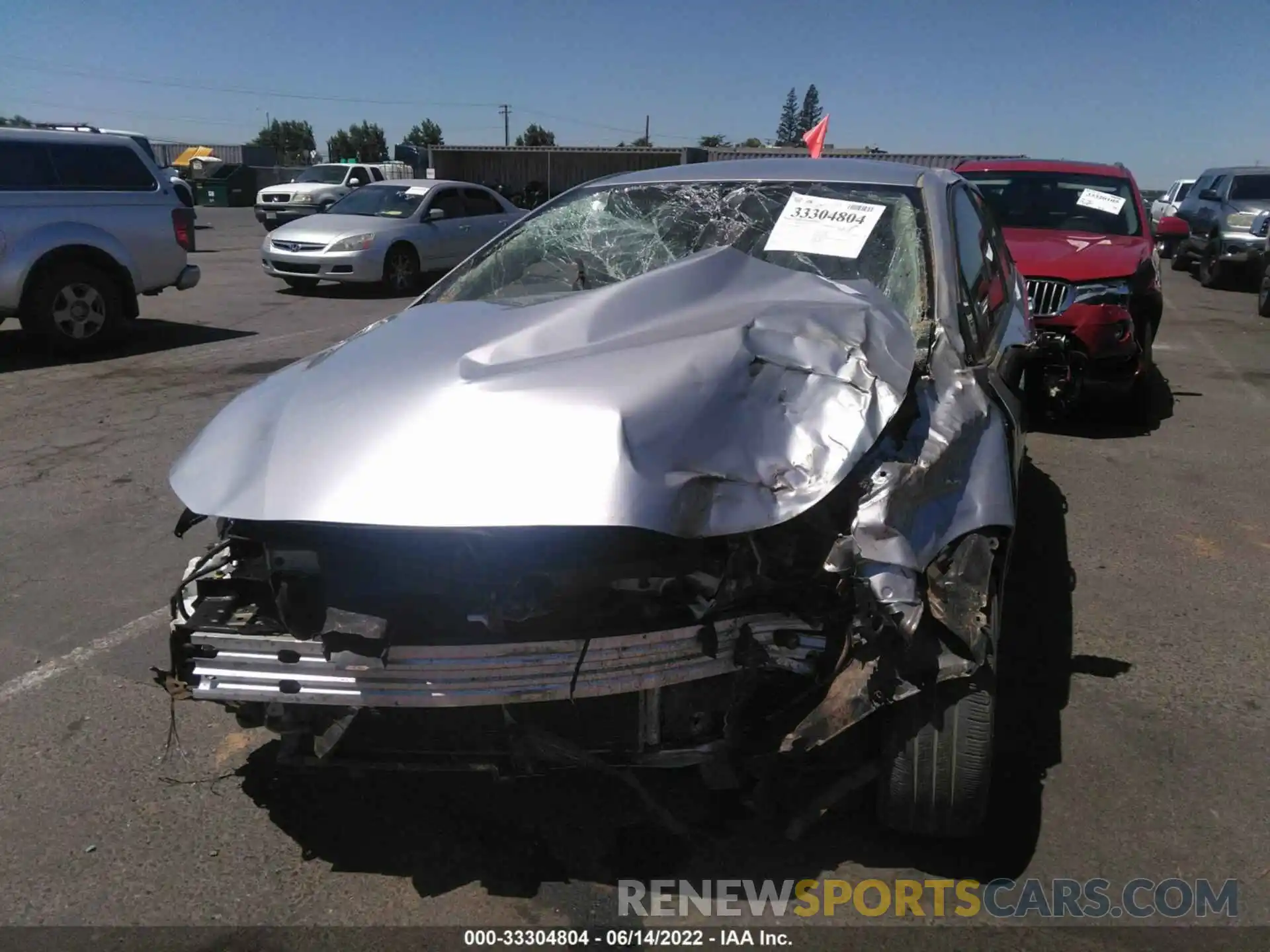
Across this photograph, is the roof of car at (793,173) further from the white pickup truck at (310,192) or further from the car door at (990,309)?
the white pickup truck at (310,192)

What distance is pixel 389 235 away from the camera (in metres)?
13.6

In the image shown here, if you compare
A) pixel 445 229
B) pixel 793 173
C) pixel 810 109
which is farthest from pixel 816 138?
pixel 810 109

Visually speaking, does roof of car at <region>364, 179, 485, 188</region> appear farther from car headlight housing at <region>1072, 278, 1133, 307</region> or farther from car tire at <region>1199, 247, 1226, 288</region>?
car tire at <region>1199, 247, 1226, 288</region>

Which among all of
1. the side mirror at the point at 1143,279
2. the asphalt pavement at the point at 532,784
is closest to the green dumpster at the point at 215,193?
the asphalt pavement at the point at 532,784

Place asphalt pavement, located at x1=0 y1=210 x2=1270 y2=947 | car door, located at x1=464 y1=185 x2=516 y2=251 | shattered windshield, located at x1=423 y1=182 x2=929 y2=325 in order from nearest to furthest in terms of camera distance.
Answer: asphalt pavement, located at x1=0 y1=210 x2=1270 y2=947 < shattered windshield, located at x1=423 y1=182 x2=929 y2=325 < car door, located at x1=464 y1=185 x2=516 y2=251

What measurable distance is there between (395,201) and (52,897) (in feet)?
43.2

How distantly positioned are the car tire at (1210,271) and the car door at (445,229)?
12.0 meters

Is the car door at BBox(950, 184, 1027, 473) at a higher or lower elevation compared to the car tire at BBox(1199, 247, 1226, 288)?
higher

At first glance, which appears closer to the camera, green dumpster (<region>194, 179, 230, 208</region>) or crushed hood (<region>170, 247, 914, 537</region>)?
crushed hood (<region>170, 247, 914, 537</region>)

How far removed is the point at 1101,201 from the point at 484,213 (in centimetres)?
1004

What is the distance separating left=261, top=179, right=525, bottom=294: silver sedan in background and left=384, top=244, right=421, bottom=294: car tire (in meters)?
0.01

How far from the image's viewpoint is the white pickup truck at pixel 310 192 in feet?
80.0

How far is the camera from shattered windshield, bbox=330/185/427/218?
14.3m

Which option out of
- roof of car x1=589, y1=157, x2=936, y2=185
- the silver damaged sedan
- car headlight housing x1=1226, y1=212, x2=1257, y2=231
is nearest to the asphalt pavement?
the silver damaged sedan
